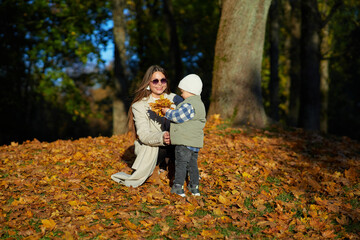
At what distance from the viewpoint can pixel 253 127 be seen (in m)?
9.23

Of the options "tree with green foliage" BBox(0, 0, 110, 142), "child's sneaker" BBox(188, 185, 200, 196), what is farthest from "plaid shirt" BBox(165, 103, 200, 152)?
"tree with green foliage" BBox(0, 0, 110, 142)

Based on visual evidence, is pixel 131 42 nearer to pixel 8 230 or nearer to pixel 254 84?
pixel 254 84

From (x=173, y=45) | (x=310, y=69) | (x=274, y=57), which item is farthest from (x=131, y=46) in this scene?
(x=310, y=69)

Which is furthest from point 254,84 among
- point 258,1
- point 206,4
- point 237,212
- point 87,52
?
point 206,4

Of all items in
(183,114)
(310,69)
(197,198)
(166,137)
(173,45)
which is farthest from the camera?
(173,45)

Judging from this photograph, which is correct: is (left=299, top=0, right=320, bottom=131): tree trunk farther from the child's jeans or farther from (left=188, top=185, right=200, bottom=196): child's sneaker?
the child's jeans

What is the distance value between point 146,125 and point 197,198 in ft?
4.32

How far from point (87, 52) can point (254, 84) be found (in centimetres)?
834

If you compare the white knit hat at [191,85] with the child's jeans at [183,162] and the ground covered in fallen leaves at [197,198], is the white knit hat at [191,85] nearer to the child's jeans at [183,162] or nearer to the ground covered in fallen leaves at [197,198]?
the child's jeans at [183,162]

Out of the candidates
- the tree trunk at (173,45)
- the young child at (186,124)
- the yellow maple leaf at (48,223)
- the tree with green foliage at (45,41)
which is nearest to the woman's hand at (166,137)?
the young child at (186,124)

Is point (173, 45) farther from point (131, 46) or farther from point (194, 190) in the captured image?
point (194, 190)

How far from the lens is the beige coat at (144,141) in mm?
5152

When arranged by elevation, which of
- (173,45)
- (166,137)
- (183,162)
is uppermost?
(173,45)

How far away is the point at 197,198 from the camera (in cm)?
500
